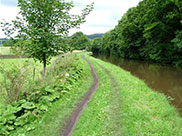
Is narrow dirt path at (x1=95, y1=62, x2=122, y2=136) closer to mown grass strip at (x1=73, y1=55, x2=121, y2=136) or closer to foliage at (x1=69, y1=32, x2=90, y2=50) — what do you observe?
mown grass strip at (x1=73, y1=55, x2=121, y2=136)

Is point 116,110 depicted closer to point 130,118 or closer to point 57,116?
point 130,118

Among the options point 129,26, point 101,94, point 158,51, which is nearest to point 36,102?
point 101,94

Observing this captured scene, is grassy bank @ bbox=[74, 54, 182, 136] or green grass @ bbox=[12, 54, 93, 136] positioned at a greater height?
grassy bank @ bbox=[74, 54, 182, 136]

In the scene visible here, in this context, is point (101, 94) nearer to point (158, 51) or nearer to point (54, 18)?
point (54, 18)

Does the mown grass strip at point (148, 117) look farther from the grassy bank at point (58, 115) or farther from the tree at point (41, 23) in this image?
the tree at point (41, 23)

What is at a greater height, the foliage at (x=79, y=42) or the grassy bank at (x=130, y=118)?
the foliage at (x=79, y=42)

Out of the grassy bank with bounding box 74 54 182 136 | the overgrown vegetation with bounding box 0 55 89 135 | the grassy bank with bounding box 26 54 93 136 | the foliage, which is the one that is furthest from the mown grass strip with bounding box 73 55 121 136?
the foliage

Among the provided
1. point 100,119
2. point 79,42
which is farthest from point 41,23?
point 100,119

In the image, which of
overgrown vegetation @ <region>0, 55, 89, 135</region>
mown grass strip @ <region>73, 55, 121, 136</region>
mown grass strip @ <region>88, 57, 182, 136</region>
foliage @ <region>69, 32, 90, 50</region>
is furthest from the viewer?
foliage @ <region>69, 32, 90, 50</region>

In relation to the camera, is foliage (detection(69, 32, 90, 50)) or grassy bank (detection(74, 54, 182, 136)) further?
foliage (detection(69, 32, 90, 50))

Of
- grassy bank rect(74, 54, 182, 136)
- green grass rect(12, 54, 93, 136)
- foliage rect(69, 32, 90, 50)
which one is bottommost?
green grass rect(12, 54, 93, 136)

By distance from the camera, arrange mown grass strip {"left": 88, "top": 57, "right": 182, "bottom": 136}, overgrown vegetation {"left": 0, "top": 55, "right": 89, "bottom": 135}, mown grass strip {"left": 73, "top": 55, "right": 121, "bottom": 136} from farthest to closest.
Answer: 1. overgrown vegetation {"left": 0, "top": 55, "right": 89, "bottom": 135}
2. mown grass strip {"left": 73, "top": 55, "right": 121, "bottom": 136}
3. mown grass strip {"left": 88, "top": 57, "right": 182, "bottom": 136}

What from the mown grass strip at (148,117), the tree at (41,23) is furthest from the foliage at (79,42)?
the mown grass strip at (148,117)

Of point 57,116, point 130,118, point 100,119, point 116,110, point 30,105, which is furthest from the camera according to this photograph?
point 116,110
